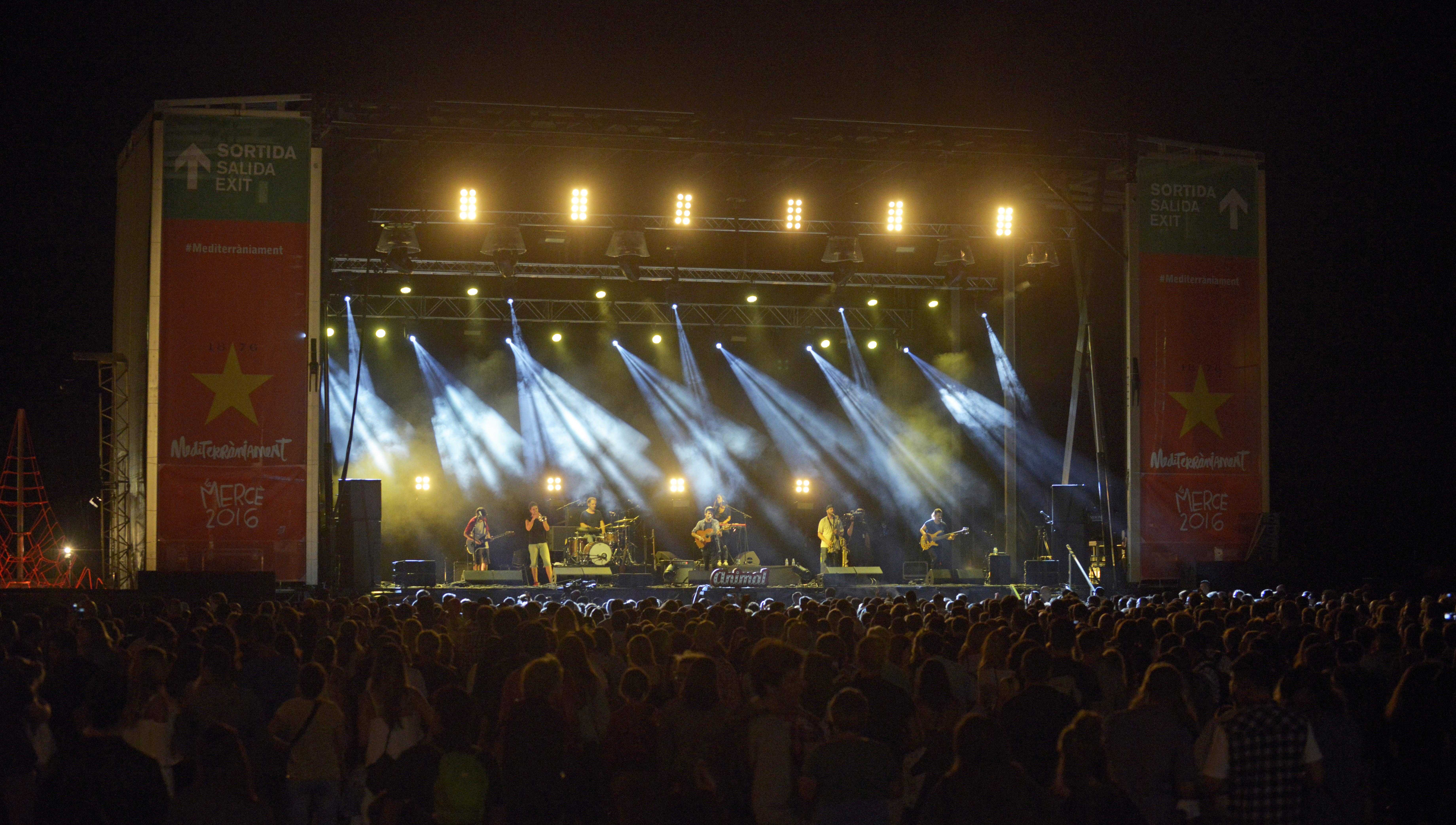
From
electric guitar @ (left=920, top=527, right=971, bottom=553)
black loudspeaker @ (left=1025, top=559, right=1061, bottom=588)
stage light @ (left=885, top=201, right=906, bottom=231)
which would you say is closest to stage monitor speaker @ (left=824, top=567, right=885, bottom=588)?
electric guitar @ (left=920, top=527, right=971, bottom=553)

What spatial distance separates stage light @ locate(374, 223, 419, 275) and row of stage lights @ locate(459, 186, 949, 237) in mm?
1623

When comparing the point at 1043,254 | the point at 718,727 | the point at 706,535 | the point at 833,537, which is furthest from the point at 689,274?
the point at 718,727

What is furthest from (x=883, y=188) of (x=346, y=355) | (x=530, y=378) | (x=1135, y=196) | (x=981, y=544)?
(x=346, y=355)

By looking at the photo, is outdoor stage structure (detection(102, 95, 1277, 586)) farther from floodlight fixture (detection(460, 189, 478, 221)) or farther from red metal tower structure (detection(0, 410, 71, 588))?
red metal tower structure (detection(0, 410, 71, 588))

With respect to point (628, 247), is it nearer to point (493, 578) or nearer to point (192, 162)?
point (192, 162)

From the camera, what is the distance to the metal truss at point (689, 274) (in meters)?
23.2

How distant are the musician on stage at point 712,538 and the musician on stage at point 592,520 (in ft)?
6.60

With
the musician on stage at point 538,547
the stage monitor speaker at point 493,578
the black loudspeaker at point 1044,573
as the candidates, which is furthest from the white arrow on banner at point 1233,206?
the stage monitor speaker at point 493,578

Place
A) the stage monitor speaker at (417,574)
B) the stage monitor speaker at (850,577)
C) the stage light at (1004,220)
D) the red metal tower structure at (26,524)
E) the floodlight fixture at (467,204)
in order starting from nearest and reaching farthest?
the floodlight fixture at (467,204) < the stage light at (1004,220) < the red metal tower structure at (26,524) < the stage monitor speaker at (417,574) < the stage monitor speaker at (850,577)

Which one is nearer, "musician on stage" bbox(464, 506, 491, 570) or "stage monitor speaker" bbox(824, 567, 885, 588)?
"stage monitor speaker" bbox(824, 567, 885, 588)

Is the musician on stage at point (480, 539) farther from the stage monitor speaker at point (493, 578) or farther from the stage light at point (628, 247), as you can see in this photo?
the stage light at point (628, 247)

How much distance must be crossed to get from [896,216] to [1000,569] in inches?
256

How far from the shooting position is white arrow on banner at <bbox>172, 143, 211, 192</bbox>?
15680mm

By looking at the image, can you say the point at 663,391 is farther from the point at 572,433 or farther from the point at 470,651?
the point at 470,651
